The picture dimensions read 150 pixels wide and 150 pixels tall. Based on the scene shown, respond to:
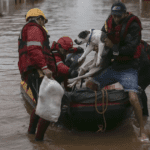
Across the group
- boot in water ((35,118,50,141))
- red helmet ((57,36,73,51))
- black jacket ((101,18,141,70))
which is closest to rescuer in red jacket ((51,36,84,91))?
red helmet ((57,36,73,51))

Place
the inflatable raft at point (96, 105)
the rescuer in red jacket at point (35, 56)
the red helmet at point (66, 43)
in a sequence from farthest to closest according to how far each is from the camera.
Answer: the red helmet at point (66, 43) < the inflatable raft at point (96, 105) < the rescuer in red jacket at point (35, 56)

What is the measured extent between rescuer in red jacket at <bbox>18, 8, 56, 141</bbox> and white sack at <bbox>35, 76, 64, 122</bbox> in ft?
0.53

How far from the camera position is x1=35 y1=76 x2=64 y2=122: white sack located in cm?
459

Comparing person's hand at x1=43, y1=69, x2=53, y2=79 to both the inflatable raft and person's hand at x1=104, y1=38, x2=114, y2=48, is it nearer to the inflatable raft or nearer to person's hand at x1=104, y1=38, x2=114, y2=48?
the inflatable raft

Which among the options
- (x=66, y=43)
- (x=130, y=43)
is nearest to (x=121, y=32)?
(x=130, y=43)

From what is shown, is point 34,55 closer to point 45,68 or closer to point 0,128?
point 45,68

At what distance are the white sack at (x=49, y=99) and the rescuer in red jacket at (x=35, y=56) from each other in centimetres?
16

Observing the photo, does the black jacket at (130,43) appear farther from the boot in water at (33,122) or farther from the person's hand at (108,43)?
the boot in water at (33,122)

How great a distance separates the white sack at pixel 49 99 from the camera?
4.59 m

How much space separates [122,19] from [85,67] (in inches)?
44.3

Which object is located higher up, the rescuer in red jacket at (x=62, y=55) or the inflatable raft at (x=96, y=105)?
the rescuer in red jacket at (x=62, y=55)

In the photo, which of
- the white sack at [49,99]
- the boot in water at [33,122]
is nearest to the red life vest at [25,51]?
the white sack at [49,99]

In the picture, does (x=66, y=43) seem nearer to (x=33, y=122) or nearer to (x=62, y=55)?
(x=62, y=55)

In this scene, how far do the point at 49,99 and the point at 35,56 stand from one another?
0.63m
